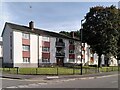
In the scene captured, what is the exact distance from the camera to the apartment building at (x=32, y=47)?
203 ft

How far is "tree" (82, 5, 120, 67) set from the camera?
67188mm

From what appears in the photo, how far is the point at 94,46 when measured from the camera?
70.6 m

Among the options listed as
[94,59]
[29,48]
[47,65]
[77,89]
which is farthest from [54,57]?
[77,89]

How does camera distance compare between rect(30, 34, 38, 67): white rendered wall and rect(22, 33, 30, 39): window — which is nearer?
rect(22, 33, 30, 39): window

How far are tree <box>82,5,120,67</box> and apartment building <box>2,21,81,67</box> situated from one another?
7938mm

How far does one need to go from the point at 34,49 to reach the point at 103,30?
55.1 feet

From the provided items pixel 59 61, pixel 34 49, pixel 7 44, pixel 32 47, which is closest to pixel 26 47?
pixel 32 47

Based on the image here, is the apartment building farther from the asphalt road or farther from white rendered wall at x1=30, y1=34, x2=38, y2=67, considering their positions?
the asphalt road

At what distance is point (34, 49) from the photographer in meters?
66.4

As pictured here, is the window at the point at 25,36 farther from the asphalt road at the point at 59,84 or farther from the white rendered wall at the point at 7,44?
the asphalt road at the point at 59,84

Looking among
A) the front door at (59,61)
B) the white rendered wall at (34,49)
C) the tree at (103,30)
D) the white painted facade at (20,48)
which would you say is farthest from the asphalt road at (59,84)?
the front door at (59,61)

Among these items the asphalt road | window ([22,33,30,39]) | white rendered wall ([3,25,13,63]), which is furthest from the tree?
the asphalt road

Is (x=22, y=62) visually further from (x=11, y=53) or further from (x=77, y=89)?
(x=77, y=89)

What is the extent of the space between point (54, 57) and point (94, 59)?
85.8ft
